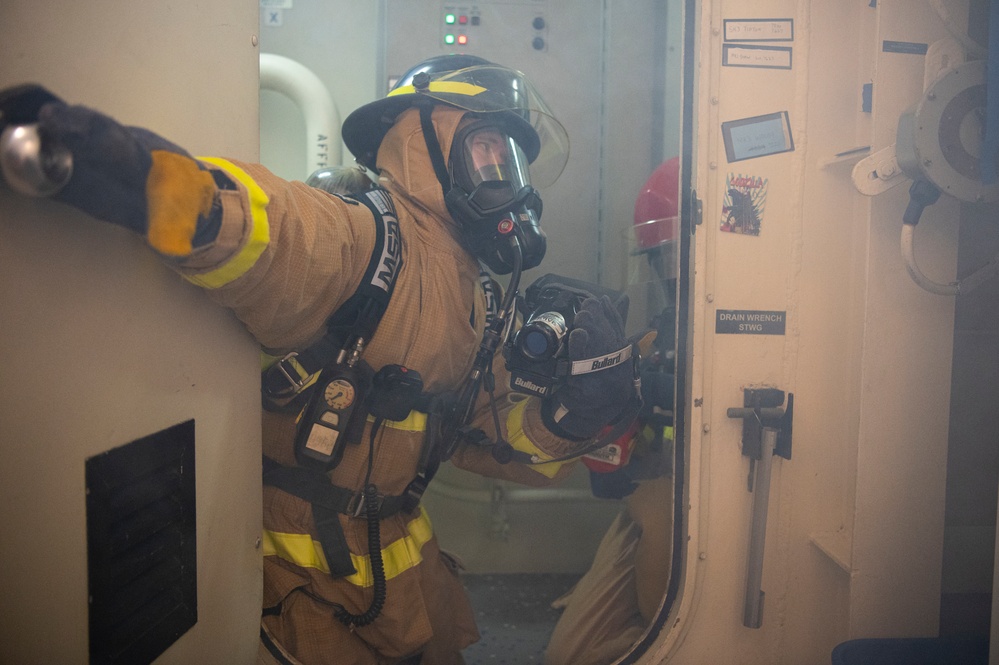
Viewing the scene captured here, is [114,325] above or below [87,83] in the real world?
below

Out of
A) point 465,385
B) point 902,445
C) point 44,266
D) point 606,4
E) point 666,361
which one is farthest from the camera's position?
point 606,4

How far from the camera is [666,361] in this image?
6.81 feet

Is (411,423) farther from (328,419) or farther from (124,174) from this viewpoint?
(124,174)

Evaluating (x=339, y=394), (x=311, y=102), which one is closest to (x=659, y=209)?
(x=339, y=394)

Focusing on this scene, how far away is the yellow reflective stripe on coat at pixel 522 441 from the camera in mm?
1736

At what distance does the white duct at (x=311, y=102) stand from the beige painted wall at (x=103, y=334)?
129cm

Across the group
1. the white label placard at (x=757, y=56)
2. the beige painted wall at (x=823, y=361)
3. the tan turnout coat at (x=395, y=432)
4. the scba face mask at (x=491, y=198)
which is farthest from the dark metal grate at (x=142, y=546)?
the white label placard at (x=757, y=56)

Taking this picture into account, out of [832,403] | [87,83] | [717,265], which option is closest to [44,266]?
[87,83]

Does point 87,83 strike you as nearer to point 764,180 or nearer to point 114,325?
point 114,325

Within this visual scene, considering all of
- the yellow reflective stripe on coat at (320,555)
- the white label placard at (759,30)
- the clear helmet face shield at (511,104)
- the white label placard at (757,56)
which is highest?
the white label placard at (759,30)

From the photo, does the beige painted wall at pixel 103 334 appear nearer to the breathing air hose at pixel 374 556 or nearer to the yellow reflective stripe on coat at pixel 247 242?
the yellow reflective stripe on coat at pixel 247 242

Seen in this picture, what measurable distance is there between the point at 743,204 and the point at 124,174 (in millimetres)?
1346

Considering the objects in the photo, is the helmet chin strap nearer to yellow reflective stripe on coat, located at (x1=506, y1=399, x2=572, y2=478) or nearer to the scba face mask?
the scba face mask

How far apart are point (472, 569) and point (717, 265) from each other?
1.88 m
